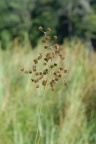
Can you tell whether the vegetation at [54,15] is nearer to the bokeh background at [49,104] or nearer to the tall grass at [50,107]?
the bokeh background at [49,104]

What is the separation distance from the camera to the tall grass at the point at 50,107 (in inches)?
102

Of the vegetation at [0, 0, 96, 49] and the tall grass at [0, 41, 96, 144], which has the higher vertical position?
the vegetation at [0, 0, 96, 49]

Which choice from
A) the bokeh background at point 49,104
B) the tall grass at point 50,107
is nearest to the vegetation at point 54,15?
the bokeh background at point 49,104

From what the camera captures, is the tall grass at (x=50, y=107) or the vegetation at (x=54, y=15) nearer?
the tall grass at (x=50, y=107)

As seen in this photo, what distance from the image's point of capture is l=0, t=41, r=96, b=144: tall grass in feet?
8.47

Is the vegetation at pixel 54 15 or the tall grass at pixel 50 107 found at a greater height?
the vegetation at pixel 54 15

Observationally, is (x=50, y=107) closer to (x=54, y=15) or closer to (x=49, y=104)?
(x=49, y=104)

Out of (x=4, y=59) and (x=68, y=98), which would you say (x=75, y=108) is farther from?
(x=4, y=59)

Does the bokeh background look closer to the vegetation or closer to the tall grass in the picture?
the tall grass

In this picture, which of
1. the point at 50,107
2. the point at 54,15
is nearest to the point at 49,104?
the point at 50,107

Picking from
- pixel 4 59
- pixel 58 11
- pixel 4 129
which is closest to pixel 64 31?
pixel 58 11

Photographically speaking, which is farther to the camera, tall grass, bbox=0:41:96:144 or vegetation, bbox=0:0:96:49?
vegetation, bbox=0:0:96:49

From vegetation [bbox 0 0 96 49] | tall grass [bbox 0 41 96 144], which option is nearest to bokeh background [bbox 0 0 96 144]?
tall grass [bbox 0 41 96 144]

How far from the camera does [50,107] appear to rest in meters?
3.46
